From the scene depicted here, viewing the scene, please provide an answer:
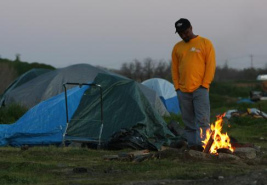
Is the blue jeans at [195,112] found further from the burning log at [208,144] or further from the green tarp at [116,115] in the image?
the green tarp at [116,115]

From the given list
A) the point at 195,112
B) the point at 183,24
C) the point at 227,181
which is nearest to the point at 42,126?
the point at 195,112

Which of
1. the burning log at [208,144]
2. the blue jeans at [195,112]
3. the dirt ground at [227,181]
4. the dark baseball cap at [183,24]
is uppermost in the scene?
the dark baseball cap at [183,24]

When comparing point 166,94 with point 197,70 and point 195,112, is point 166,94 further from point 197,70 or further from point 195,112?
point 197,70

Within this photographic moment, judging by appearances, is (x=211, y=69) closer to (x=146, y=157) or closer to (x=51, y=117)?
(x=146, y=157)

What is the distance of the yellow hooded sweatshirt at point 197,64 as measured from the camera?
9164 millimetres

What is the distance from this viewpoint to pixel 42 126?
12383 mm

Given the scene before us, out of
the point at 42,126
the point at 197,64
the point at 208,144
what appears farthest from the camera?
the point at 42,126

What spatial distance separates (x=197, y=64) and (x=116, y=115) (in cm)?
344

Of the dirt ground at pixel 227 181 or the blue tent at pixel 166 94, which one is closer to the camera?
the dirt ground at pixel 227 181

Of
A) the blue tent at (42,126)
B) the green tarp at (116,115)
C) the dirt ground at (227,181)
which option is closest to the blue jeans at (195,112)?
the green tarp at (116,115)

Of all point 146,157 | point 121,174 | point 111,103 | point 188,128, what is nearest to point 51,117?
point 111,103

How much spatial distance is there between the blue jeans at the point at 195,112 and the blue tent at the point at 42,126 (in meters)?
3.56

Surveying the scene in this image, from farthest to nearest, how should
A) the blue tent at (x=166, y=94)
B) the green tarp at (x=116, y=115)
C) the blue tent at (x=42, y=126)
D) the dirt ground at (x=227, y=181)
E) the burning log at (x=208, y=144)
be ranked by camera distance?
the blue tent at (x=166, y=94) → the blue tent at (x=42, y=126) → the green tarp at (x=116, y=115) → the burning log at (x=208, y=144) → the dirt ground at (x=227, y=181)

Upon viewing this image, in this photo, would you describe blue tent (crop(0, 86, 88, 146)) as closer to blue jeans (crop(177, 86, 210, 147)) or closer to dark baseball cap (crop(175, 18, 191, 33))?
blue jeans (crop(177, 86, 210, 147))
